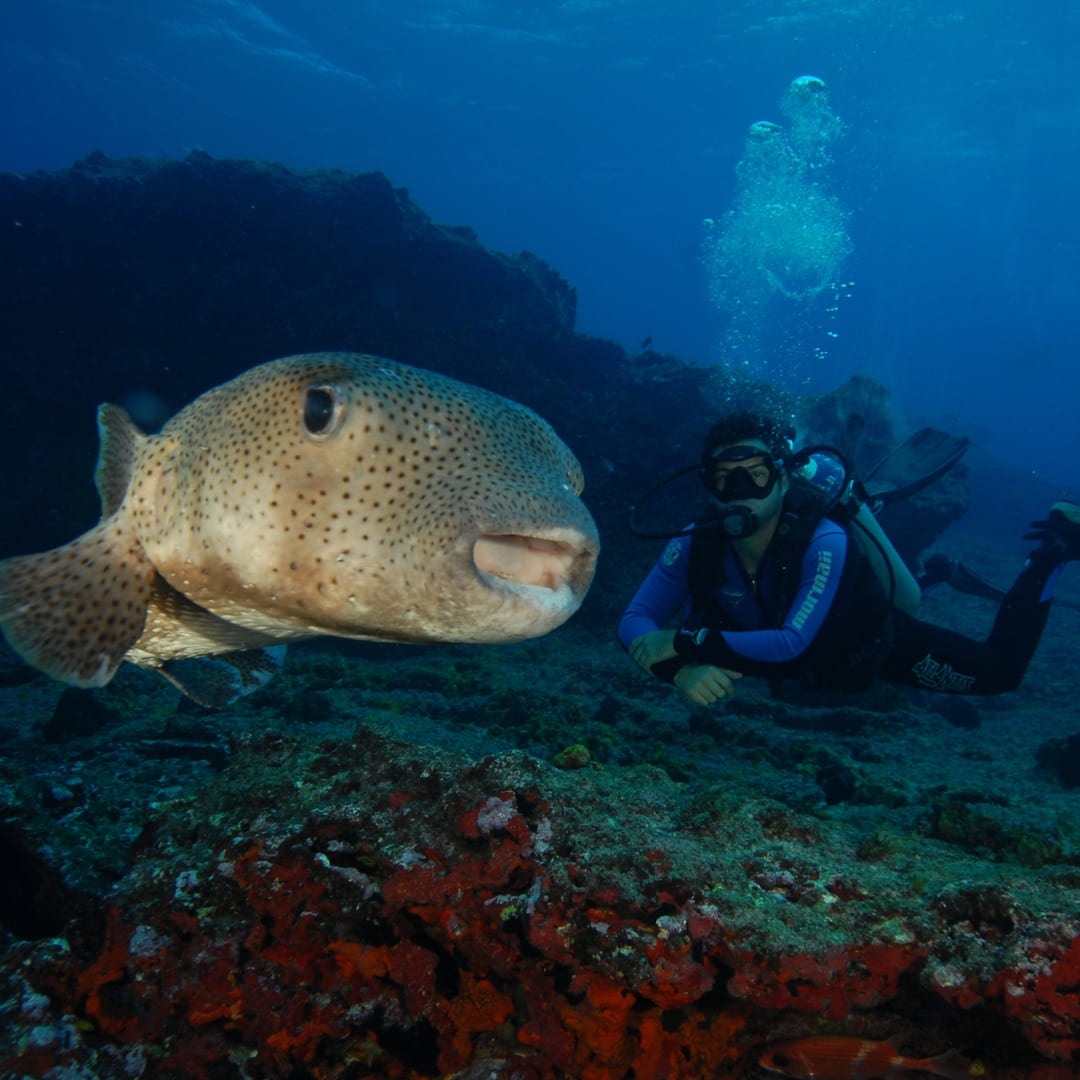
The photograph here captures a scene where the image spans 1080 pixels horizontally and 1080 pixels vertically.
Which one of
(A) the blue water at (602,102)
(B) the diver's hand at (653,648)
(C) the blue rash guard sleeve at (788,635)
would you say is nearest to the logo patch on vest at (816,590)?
(C) the blue rash guard sleeve at (788,635)

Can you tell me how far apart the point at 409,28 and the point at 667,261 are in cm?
8929

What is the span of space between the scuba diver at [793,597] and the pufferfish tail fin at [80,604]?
360cm

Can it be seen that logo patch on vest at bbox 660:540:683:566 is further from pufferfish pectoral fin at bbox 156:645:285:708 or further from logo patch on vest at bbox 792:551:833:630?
pufferfish pectoral fin at bbox 156:645:285:708

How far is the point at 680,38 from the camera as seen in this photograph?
2007 inches

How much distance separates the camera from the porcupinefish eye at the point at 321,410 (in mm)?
2010

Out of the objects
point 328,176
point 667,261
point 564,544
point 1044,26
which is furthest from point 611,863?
point 667,261

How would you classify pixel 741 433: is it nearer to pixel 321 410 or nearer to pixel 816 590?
pixel 816 590

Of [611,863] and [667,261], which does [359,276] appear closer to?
[611,863]

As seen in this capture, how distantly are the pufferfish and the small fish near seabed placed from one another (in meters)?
1.33

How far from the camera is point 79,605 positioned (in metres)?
2.38

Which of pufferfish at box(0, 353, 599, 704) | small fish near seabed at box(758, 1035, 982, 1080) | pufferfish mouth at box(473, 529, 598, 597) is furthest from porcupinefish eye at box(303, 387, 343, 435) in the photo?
small fish near seabed at box(758, 1035, 982, 1080)

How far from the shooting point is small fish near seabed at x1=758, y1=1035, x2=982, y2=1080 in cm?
162

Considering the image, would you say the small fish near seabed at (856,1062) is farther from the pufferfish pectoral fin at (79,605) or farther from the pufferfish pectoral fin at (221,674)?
the pufferfish pectoral fin at (221,674)

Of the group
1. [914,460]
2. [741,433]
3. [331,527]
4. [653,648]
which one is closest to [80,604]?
[331,527]
